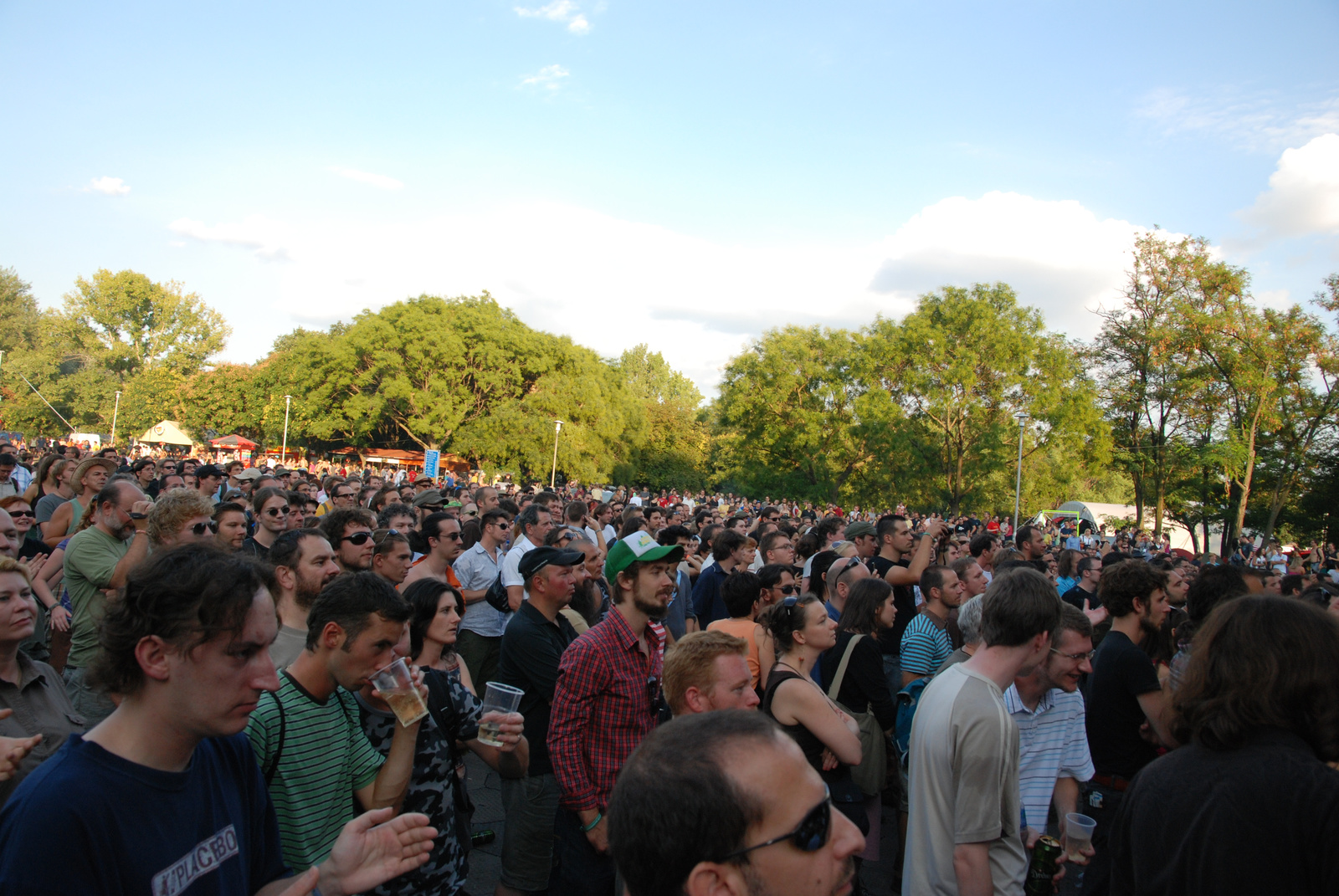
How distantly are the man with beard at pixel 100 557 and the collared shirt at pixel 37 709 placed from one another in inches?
59.7

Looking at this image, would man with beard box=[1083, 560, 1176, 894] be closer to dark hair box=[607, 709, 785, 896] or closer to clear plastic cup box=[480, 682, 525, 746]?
clear plastic cup box=[480, 682, 525, 746]

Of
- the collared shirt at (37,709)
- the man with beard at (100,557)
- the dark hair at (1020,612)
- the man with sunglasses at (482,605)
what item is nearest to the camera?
the collared shirt at (37,709)

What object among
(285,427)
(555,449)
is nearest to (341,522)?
(555,449)

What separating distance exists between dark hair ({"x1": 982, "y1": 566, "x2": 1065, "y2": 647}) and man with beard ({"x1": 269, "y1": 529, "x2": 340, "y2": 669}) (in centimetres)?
308

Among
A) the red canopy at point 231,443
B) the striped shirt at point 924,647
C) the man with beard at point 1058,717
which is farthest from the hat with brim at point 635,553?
the red canopy at point 231,443

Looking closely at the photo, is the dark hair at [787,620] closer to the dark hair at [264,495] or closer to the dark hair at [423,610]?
the dark hair at [423,610]

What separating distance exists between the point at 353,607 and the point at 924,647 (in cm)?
372

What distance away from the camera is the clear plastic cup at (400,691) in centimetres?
249

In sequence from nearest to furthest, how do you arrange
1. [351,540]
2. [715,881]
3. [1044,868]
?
[715,881] → [1044,868] → [351,540]

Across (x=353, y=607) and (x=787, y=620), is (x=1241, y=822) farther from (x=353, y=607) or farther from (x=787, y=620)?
(x=353, y=607)

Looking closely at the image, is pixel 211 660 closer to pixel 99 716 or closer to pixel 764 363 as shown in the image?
pixel 99 716

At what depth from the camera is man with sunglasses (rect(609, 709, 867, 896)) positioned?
4.20 feet

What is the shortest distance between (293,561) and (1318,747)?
4172mm

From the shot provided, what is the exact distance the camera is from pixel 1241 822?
187 centimetres
